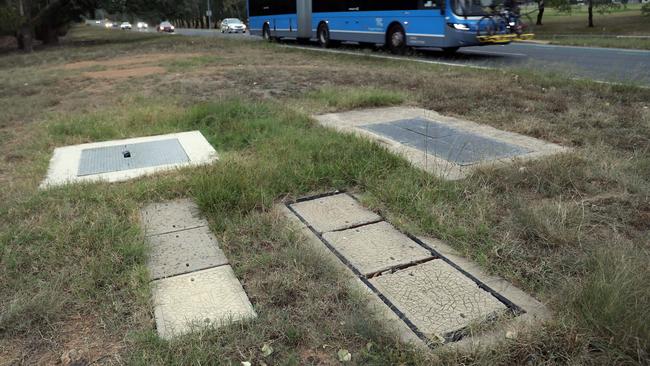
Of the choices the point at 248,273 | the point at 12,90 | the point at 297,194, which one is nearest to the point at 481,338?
the point at 248,273

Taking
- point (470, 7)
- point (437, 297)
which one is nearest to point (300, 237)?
point (437, 297)

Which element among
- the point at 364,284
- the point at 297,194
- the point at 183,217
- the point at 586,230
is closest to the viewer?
the point at 364,284

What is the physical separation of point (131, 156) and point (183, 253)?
8.41 feet

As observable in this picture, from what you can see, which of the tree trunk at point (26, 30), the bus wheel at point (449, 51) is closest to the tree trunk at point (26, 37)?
the tree trunk at point (26, 30)

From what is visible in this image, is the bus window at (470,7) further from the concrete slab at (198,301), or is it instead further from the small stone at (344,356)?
the small stone at (344,356)

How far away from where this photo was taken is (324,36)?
2188 cm

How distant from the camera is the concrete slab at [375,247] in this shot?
10.9 feet

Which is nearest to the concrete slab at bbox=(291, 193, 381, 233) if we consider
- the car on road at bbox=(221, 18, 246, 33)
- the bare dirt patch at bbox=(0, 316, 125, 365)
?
the bare dirt patch at bbox=(0, 316, 125, 365)

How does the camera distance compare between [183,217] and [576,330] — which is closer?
[576,330]

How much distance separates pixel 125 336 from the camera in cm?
263

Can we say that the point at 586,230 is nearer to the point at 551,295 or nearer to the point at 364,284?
the point at 551,295

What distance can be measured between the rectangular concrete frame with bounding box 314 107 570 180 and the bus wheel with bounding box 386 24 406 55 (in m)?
9.81

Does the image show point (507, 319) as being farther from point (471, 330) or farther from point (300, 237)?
point (300, 237)

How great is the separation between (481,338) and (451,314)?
0.80 ft
